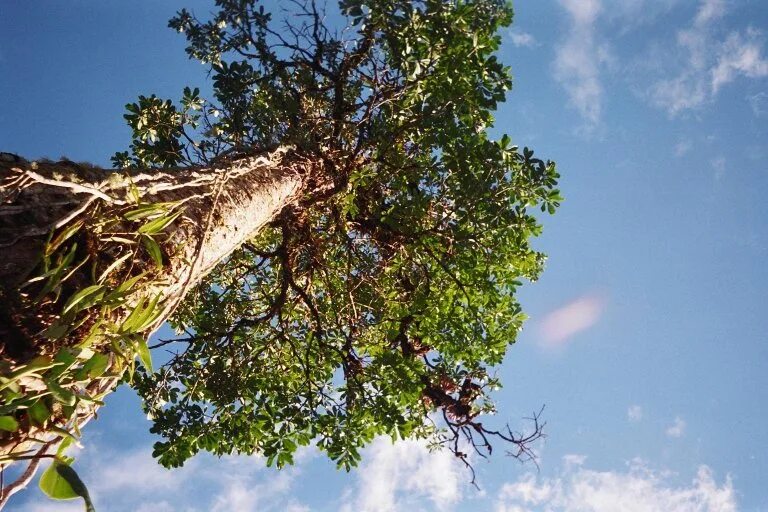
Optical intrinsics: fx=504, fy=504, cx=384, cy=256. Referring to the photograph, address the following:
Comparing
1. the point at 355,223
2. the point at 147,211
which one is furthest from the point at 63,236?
the point at 355,223

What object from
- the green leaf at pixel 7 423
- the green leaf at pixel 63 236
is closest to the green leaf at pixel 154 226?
the green leaf at pixel 63 236

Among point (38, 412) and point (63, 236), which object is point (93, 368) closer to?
point (38, 412)

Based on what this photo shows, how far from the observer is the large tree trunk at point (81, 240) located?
130cm

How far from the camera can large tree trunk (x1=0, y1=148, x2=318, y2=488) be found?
130 cm

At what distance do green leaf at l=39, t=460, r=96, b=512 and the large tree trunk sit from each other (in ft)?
0.35

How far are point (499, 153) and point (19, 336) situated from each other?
4.76 m

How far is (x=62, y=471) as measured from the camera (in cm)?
127

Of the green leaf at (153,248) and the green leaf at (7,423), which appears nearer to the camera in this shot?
the green leaf at (7,423)

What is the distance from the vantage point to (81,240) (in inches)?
60.7

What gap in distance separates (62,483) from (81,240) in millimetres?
689

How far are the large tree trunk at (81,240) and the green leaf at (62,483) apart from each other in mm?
105

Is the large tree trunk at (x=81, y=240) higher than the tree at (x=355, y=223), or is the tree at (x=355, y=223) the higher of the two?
the tree at (x=355, y=223)

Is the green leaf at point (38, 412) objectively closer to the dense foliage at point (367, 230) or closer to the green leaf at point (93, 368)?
the green leaf at point (93, 368)

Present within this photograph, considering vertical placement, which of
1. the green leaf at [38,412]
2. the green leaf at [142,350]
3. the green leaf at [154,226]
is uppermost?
the green leaf at [154,226]
